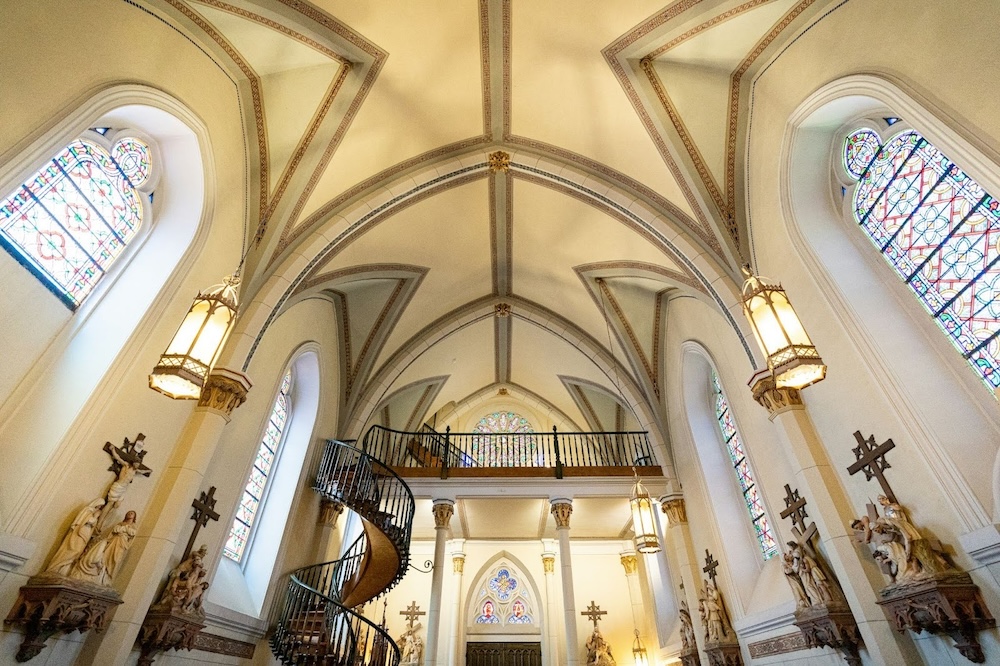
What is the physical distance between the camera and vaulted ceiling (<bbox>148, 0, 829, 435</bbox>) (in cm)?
606

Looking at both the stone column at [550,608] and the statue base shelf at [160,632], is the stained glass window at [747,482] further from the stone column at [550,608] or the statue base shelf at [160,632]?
the statue base shelf at [160,632]

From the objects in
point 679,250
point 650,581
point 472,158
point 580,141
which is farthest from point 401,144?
point 650,581

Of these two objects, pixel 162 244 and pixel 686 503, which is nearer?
pixel 162 244

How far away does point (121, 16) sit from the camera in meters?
4.75

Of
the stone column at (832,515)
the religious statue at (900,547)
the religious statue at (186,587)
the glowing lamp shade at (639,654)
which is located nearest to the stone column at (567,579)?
the glowing lamp shade at (639,654)

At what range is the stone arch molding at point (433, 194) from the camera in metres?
6.66

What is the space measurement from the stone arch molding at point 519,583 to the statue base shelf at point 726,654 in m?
6.59

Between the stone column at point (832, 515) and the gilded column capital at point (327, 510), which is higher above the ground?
the gilded column capital at point (327, 510)

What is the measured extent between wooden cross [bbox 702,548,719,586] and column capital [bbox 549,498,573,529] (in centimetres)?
272

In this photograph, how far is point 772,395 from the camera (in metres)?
5.87

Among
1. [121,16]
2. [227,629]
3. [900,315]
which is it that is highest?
[121,16]

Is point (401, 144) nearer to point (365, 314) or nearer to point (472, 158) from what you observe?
point (472, 158)

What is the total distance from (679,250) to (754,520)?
4.51 metres

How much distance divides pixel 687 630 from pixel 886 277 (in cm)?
689
